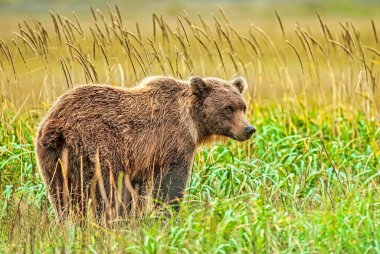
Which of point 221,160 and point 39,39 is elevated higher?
point 39,39

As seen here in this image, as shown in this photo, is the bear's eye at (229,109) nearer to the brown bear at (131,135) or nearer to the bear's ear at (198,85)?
the brown bear at (131,135)

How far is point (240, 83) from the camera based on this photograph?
7555mm

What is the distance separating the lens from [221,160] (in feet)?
28.4

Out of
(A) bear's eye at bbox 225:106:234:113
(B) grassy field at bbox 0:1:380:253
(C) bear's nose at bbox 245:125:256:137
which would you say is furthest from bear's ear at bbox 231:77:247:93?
(B) grassy field at bbox 0:1:380:253

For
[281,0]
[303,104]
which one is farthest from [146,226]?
[281,0]

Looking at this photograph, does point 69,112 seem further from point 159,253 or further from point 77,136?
point 159,253

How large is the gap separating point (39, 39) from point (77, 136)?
7.36 feet

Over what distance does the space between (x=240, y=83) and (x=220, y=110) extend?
46 centimetres

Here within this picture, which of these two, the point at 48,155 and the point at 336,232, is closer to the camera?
the point at 336,232

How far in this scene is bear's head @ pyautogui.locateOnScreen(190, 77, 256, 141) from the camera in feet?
23.7

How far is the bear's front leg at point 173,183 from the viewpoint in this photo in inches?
272

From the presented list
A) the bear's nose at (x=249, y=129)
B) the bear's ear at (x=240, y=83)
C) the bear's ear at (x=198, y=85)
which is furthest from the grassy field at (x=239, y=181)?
the bear's ear at (x=198, y=85)

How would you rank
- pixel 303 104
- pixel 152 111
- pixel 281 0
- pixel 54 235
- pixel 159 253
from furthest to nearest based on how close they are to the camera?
pixel 281 0
pixel 303 104
pixel 152 111
pixel 54 235
pixel 159 253

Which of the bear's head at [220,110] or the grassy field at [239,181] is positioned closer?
the grassy field at [239,181]
